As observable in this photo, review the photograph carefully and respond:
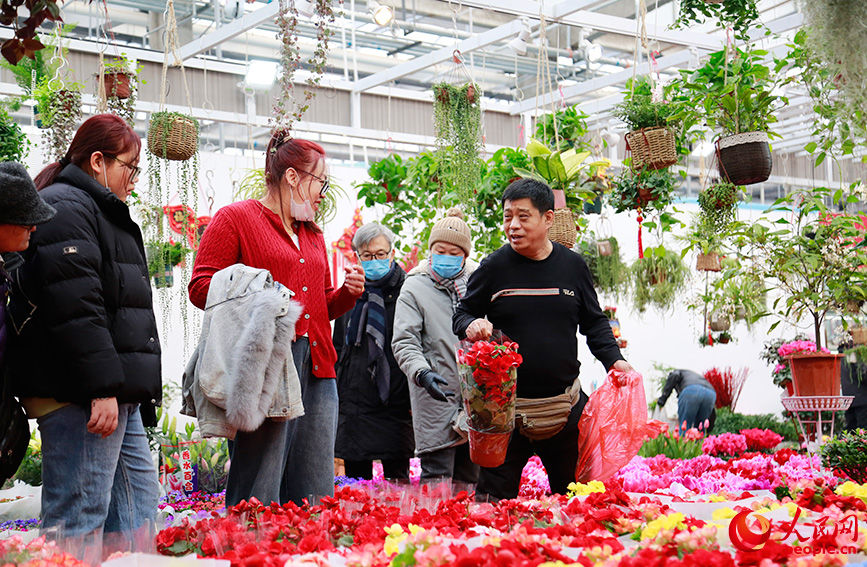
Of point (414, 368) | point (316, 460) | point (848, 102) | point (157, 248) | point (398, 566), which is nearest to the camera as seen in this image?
point (398, 566)

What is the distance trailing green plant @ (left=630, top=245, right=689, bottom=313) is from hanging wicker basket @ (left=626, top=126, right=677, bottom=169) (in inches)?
136

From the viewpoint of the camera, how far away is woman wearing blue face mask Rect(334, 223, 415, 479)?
3965 mm

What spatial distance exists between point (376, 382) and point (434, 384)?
3.17 feet

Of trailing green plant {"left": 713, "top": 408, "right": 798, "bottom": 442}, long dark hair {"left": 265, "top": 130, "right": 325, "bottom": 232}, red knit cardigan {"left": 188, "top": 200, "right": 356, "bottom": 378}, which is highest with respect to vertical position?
long dark hair {"left": 265, "top": 130, "right": 325, "bottom": 232}

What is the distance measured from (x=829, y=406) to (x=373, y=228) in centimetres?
247

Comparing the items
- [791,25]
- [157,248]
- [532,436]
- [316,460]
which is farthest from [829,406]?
[157,248]

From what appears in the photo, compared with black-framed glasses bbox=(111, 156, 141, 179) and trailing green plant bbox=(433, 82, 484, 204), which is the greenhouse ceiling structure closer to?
trailing green plant bbox=(433, 82, 484, 204)

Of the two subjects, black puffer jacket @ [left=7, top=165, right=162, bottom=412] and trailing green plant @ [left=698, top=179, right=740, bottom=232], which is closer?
black puffer jacket @ [left=7, top=165, right=162, bottom=412]

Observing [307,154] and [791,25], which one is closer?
[307,154]

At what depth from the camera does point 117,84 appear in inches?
183

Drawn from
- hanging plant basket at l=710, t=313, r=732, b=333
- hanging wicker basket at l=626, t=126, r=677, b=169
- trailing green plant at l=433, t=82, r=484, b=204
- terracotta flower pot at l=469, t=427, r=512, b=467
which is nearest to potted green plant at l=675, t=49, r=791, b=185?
hanging wicker basket at l=626, t=126, r=677, b=169

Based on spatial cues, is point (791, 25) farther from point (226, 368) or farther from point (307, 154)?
point (226, 368)

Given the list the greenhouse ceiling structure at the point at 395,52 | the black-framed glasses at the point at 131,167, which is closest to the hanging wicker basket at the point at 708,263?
the greenhouse ceiling structure at the point at 395,52

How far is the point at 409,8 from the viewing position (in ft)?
23.2
